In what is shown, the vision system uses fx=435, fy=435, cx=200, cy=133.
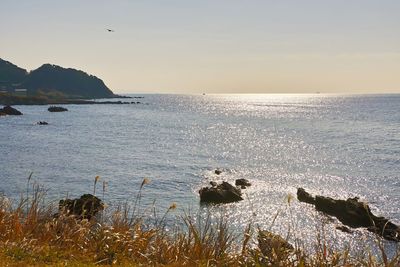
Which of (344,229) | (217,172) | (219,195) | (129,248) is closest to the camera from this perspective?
(129,248)

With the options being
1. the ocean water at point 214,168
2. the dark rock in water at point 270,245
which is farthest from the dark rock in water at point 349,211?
the dark rock in water at point 270,245

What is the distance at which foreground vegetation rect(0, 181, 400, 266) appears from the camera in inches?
322

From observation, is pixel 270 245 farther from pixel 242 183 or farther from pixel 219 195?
pixel 242 183

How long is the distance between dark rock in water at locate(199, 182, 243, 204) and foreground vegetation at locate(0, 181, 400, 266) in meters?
29.9

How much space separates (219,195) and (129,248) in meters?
31.5

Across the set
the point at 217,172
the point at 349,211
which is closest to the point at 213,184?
the point at 217,172

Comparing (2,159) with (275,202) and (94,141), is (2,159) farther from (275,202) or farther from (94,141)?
(275,202)

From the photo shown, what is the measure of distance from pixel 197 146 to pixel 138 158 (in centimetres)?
2023

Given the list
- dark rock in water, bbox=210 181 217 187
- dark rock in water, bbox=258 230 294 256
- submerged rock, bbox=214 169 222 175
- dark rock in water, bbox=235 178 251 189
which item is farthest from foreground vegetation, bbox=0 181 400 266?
submerged rock, bbox=214 169 222 175

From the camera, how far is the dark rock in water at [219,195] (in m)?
40.2

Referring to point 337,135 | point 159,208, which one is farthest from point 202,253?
point 337,135

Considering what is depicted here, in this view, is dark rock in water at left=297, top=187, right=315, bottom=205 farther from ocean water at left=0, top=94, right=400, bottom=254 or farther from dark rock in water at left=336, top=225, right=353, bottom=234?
dark rock in water at left=336, top=225, right=353, bottom=234

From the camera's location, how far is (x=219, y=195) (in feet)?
133

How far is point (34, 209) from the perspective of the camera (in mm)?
10633
